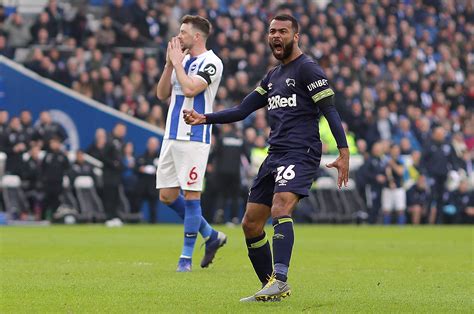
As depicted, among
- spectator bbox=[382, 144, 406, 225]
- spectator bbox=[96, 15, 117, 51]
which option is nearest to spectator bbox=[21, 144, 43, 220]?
spectator bbox=[96, 15, 117, 51]

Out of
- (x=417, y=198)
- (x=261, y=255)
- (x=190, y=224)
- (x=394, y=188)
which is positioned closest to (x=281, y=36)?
(x=261, y=255)

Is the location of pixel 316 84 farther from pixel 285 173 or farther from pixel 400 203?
pixel 400 203

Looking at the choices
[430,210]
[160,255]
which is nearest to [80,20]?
[430,210]

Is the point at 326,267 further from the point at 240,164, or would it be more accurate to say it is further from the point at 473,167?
the point at 473,167

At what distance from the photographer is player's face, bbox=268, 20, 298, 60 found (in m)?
8.70

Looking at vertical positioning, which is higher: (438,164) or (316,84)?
(438,164)

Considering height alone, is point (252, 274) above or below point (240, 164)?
below

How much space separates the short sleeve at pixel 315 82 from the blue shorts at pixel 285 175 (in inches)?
18.6

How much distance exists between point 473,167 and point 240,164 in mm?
7320

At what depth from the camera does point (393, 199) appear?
90.7 ft

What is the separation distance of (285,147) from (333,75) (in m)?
22.1

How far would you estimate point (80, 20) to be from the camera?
90.1ft

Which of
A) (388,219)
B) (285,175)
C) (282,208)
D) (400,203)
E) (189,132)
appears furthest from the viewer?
(388,219)

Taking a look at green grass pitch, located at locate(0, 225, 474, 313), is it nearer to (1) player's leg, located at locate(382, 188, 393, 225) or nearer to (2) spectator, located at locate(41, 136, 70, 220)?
(2) spectator, located at locate(41, 136, 70, 220)
